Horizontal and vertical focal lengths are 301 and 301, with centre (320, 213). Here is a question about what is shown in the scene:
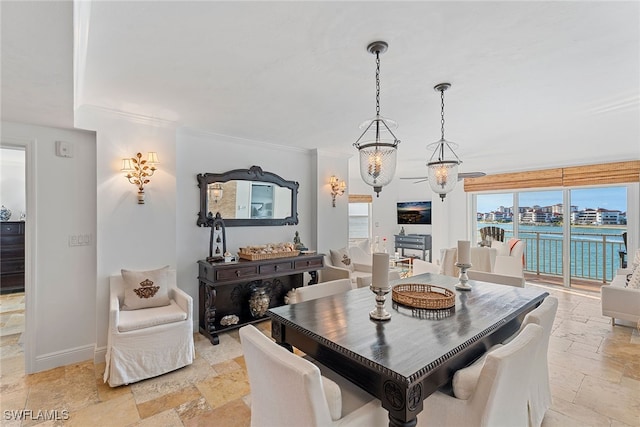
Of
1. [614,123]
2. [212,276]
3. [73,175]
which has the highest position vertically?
[614,123]

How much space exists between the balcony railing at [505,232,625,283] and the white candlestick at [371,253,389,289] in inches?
234

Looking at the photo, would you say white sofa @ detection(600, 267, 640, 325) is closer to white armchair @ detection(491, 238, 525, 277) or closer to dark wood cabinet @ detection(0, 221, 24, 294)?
white armchair @ detection(491, 238, 525, 277)

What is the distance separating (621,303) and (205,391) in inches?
184

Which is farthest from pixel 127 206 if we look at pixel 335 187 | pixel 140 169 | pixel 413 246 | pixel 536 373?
pixel 413 246

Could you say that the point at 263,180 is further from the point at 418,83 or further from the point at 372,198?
the point at 372,198

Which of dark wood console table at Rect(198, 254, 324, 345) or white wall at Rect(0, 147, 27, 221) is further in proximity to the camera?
white wall at Rect(0, 147, 27, 221)

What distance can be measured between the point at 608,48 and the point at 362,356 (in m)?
2.30

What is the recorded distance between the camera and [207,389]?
7.86 feet

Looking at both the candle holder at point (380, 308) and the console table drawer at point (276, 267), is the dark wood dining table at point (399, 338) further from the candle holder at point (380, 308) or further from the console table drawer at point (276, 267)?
the console table drawer at point (276, 267)

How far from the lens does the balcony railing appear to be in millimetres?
5500

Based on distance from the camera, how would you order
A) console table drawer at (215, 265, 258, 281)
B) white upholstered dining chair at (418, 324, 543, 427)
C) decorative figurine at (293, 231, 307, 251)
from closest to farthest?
white upholstered dining chair at (418, 324, 543, 427)
console table drawer at (215, 265, 258, 281)
decorative figurine at (293, 231, 307, 251)

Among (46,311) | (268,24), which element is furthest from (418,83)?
(46,311)

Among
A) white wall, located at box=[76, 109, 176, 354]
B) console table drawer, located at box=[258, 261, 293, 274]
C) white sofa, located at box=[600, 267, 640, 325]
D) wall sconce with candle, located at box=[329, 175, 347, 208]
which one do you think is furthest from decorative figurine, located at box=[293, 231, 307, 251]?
white sofa, located at box=[600, 267, 640, 325]

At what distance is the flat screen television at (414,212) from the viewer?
7.94m
